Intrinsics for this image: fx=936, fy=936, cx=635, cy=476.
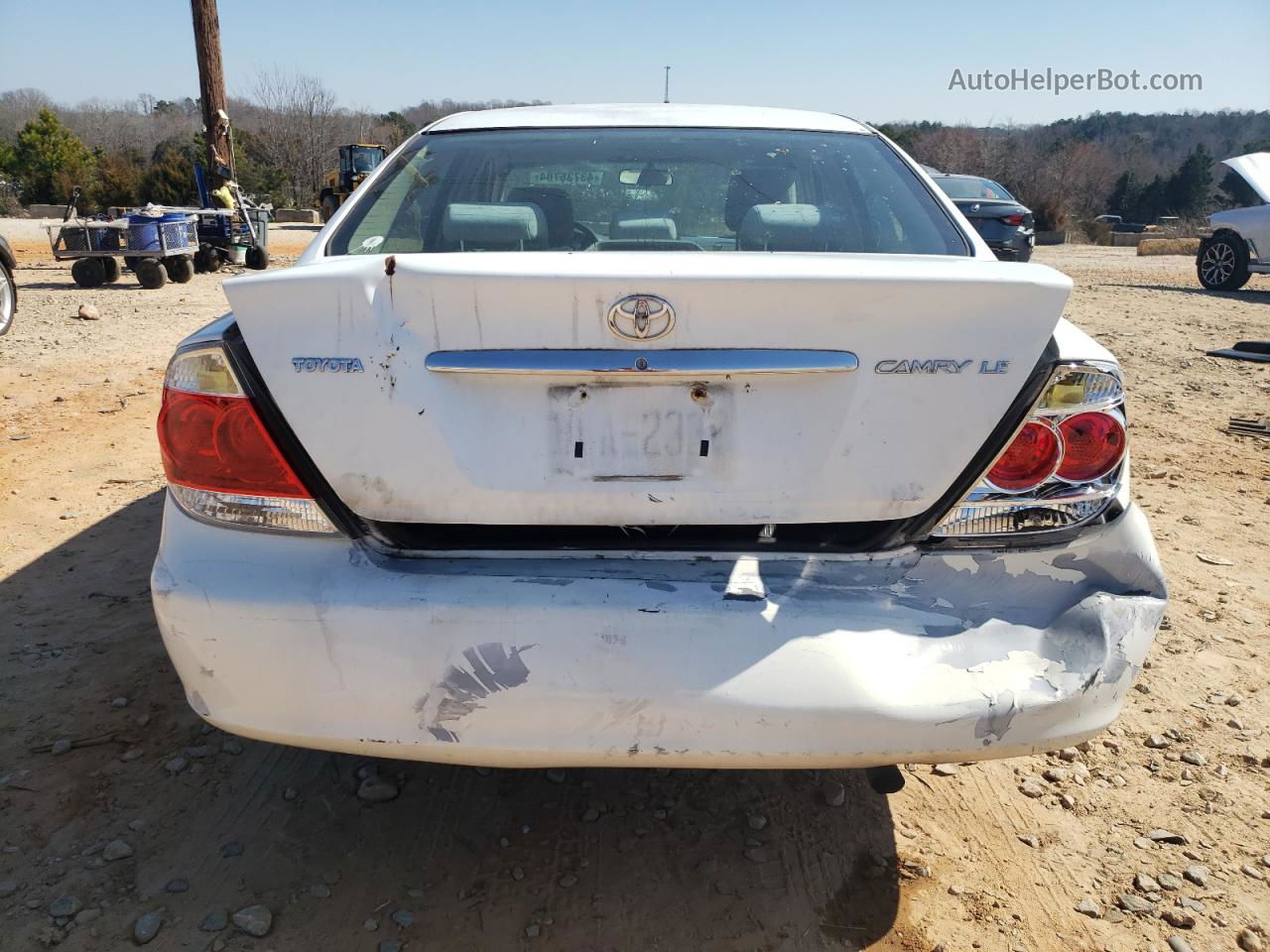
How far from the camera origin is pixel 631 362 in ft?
5.28

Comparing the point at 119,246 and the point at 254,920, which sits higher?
the point at 119,246

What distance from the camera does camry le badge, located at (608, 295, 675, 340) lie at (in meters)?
1.60

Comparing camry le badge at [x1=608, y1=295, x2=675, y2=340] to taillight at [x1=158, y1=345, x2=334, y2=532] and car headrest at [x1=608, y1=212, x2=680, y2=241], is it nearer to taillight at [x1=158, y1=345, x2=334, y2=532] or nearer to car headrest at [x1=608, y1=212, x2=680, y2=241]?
taillight at [x1=158, y1=345, x2=334, y2=532]

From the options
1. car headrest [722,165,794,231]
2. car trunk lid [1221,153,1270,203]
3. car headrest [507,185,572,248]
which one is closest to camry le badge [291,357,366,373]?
car headrest [507,185,572,248]

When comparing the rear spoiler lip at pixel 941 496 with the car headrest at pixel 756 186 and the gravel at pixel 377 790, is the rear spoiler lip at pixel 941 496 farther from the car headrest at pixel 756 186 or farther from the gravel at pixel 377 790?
the car headrest at pixel 756 186

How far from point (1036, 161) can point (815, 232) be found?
173ft

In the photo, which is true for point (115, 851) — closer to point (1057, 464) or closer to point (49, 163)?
point (1057, 464)

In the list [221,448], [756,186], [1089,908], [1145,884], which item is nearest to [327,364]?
[221,448]

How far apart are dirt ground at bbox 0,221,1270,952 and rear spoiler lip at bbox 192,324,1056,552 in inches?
32.1

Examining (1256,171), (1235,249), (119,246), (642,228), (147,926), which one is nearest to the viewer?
(147,926)

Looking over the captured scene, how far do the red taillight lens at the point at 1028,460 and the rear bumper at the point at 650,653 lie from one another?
13 centimetres

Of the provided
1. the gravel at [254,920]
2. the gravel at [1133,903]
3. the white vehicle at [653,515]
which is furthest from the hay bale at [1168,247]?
the gravel at [254,920]

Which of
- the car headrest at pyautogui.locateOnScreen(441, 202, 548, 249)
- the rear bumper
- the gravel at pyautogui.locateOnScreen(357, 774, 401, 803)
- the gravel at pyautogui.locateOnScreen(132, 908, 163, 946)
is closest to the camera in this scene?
the rear bumper

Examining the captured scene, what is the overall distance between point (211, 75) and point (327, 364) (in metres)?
17.4
